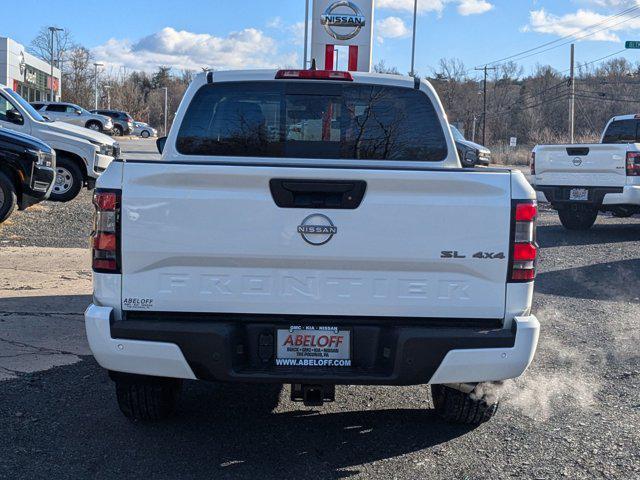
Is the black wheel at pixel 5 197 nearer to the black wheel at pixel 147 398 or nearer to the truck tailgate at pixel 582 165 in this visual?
the black wheel at pixel 147 398

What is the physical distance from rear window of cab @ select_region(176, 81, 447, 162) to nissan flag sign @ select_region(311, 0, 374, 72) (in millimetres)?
6173

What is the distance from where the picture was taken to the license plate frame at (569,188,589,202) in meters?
12.6

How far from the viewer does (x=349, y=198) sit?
11.9 ft

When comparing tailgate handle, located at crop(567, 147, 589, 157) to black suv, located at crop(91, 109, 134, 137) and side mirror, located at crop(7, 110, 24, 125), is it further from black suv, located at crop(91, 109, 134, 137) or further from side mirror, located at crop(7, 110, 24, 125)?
black suv, located at crop(91, 109, 134, 137)

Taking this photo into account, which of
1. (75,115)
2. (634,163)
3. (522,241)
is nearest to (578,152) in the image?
Result: (634,163)

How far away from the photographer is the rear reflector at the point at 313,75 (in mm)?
4961

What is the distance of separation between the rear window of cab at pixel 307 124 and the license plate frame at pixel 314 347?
1.57 metres

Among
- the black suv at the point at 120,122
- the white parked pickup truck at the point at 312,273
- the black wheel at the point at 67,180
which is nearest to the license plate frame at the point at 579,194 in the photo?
the black wheel at the point at 67,180

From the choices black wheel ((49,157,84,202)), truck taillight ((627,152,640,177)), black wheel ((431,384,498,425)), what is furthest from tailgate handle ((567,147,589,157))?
black wheel ((431,384,498,425))

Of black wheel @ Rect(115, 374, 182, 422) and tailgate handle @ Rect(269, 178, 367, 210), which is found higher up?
tailgate handle @ Rect(269, 178, 367, 210)

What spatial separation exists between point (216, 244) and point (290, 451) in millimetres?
1285

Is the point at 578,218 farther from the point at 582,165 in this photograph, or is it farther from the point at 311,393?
the point at 311,393

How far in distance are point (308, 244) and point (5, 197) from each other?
839 cm

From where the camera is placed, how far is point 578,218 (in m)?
13.7
